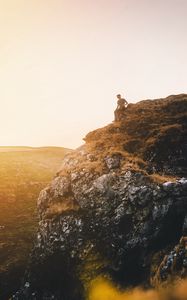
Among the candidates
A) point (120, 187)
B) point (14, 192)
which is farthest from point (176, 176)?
point (14, 192)

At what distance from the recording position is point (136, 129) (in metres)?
31.6

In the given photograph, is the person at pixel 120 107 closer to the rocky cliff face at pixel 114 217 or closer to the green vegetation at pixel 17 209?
the rocky cliff face at pixel 114 217

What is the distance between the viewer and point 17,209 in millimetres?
37938

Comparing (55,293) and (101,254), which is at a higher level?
(101,254)

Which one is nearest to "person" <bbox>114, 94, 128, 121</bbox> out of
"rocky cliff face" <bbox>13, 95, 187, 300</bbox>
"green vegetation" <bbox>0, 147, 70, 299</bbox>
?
"rocky cliff face" <bbox>13, 95, 187, 300</bbox>

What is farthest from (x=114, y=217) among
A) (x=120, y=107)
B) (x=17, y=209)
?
(x=17, y=209)

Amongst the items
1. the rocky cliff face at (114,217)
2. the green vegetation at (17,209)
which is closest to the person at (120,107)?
the rocky cliff face at (114,217)

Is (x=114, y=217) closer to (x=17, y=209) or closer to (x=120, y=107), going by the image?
(x=120, y=107)

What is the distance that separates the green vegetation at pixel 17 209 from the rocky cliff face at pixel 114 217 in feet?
6.47

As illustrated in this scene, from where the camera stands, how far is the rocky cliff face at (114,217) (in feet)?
70.9

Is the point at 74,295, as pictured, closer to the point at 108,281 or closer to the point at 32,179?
the point at 108,281

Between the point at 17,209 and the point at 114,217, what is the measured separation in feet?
58.9

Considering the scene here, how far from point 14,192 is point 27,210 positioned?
5.54 m

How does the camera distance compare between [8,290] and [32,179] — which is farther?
[32,179]
